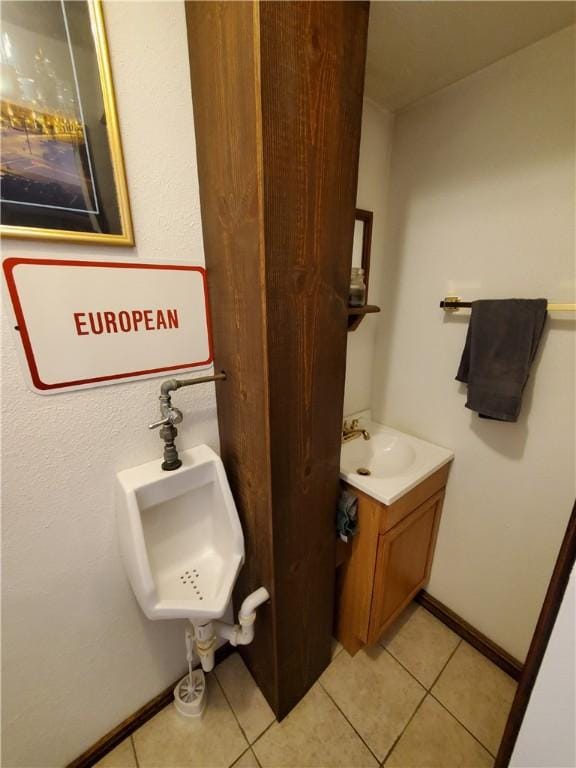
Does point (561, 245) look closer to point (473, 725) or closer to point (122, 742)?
point (473, 725)

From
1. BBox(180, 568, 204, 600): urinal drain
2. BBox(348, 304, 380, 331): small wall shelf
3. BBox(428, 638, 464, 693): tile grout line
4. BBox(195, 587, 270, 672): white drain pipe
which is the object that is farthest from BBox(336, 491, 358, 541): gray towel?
BBox(428, 638, 464, 693): tile grout line

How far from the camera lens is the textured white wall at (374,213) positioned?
1150 mm

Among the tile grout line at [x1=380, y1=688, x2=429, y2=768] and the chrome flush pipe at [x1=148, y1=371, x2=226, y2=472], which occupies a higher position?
the chrome flush pipe at [x1=148, y1=371, x2=226, y2=472]

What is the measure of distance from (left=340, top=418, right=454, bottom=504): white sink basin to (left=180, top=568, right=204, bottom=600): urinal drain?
555mm

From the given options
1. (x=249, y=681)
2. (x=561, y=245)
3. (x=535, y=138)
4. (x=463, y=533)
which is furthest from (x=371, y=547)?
(x=535, y=138)

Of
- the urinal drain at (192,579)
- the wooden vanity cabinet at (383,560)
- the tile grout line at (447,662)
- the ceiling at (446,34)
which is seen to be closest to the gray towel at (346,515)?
the wooden vanity cabinet at (383,560)

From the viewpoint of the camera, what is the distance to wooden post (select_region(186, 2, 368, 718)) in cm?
56

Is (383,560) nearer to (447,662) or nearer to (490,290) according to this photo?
(447,662)

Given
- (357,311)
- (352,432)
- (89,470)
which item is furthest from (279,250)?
(352,432)

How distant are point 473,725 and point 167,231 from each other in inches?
73.3

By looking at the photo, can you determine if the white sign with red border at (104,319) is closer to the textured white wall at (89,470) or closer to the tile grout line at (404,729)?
the textured white wall at (89,470)

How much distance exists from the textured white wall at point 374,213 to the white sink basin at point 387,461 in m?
0.19

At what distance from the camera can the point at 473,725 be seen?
1.02 metres

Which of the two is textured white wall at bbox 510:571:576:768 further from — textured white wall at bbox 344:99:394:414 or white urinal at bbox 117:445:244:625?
textured white wall at bbox 344:99:394:414
